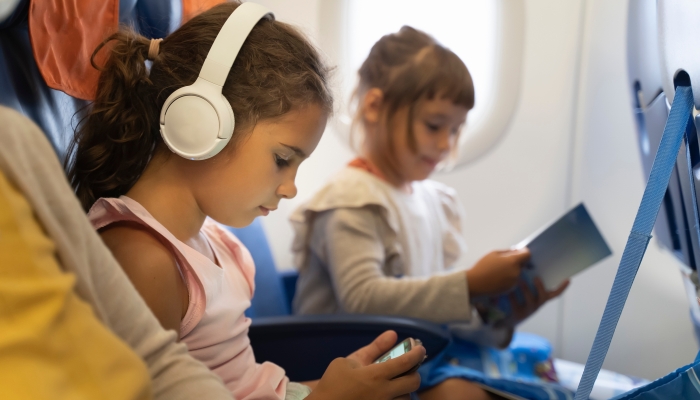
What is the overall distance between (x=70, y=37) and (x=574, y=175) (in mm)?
1359

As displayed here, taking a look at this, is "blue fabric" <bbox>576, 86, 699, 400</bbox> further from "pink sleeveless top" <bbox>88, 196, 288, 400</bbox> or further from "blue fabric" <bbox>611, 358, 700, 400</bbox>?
"pink sleeveless top" <bbox>88, 196, 288, 400</bbox>

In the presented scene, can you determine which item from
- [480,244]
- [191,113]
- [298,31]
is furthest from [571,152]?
[191,113]

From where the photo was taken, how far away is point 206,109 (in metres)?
0.71

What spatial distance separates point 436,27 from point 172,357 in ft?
4.39

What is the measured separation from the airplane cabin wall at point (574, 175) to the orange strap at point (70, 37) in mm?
709

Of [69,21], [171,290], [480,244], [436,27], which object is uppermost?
[436,27]

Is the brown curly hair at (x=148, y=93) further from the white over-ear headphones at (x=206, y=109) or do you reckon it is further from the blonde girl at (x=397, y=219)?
the blonde girl at (x=397, y=219)

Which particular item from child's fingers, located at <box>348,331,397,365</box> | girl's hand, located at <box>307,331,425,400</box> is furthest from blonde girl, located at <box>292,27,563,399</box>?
girl's hand, located at <box>307,331,425,400</box>

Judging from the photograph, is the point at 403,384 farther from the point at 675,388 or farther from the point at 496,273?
the point at 496,273

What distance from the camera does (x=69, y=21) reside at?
30.5 inches

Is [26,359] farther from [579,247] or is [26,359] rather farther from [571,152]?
[571,152]

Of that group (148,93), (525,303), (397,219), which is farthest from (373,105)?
(148,93)

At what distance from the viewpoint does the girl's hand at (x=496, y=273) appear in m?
1.20

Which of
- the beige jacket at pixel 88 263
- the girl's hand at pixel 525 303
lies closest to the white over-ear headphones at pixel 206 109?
the beige jacket at pixel 88 263
